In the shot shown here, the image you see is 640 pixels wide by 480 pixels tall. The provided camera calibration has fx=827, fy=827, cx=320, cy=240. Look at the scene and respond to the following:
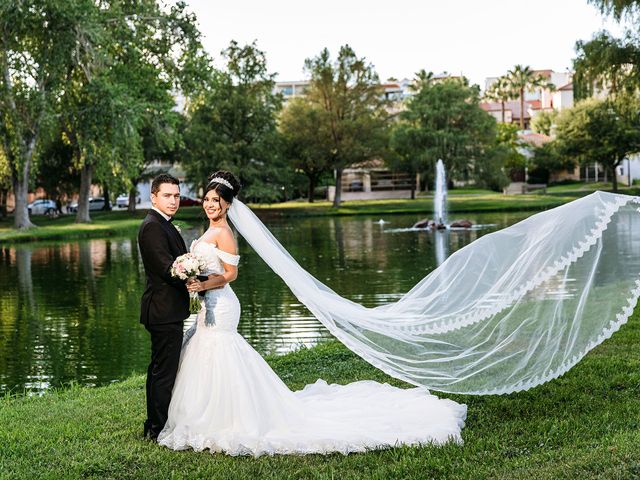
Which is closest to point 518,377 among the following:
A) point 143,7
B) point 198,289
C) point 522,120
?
point 198,289

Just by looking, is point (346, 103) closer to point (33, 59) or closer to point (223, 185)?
point (33, 59)

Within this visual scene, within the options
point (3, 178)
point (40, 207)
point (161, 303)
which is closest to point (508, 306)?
point (161, 303)

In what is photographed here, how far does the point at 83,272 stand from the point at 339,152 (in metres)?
42.3

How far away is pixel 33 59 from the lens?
39188 millimetres

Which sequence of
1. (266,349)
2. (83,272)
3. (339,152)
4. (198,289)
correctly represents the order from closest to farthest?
1. (198,289)
2. (266,349)
3. (83,272)
4. (339,152)

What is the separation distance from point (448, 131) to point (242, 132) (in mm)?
15321

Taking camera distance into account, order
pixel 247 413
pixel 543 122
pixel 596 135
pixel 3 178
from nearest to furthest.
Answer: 1. pixel 247 413
2. pixel 3 178
3. pixel 596 135
4. pixel 543 122

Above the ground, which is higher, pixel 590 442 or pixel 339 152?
pixel 339 152

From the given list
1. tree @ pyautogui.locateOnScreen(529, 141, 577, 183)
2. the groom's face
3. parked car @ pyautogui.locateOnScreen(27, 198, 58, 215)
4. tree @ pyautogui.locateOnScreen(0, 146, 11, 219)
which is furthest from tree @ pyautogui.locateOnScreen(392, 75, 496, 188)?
the groom's face

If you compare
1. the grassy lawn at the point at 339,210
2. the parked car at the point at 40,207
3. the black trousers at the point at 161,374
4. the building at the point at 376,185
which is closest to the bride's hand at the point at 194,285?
the black trousers at the point at 161,374

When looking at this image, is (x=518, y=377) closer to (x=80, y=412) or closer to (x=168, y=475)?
(x=168, y=475)

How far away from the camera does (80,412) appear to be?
25.3 feet

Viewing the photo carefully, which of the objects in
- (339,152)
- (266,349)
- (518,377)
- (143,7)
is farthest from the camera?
(339,152)

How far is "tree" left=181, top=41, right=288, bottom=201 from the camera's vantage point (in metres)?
59.5
